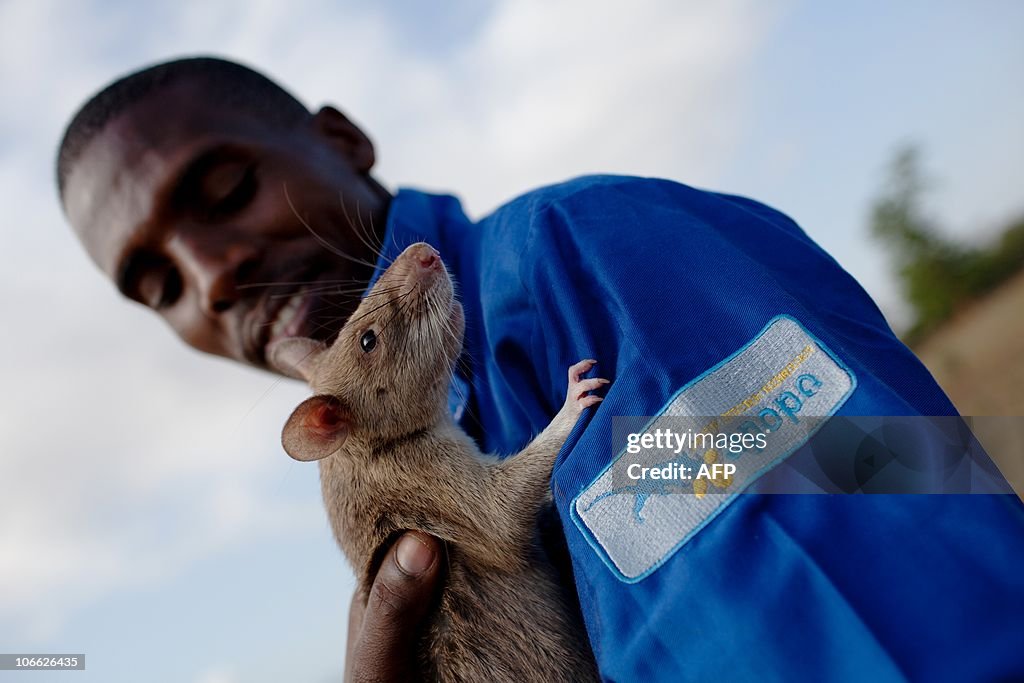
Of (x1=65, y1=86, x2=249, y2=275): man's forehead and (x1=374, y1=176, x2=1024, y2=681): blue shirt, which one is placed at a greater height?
(x1=65, y1=86, x2=249, y2=275): man's forehead

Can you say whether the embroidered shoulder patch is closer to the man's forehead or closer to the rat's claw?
the rat's claw

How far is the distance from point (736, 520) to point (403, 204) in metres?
2.72

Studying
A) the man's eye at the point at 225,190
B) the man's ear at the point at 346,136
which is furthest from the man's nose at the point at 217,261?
the man's ear at the point at 346,136

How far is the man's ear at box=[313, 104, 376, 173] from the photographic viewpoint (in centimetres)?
457

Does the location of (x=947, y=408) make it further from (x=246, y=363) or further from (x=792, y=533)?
(x=246, y=363)

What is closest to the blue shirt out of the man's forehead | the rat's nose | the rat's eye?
the rat's nose

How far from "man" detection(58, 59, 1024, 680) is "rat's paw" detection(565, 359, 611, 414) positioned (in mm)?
57

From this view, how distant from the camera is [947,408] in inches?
78.2

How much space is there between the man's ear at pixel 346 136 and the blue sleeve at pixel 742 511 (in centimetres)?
247

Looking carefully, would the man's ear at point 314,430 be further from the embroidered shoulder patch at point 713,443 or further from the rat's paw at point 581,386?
the embroidered shoulder patch at point 713,443

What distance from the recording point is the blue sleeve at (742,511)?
1512mm

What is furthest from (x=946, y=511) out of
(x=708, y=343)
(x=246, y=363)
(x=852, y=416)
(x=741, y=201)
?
(x=246, y=363)

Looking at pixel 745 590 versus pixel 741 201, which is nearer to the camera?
pixel 745 590

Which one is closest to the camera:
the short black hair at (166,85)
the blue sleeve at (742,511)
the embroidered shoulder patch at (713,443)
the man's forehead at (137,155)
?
the blue sleeve at (742,511)
